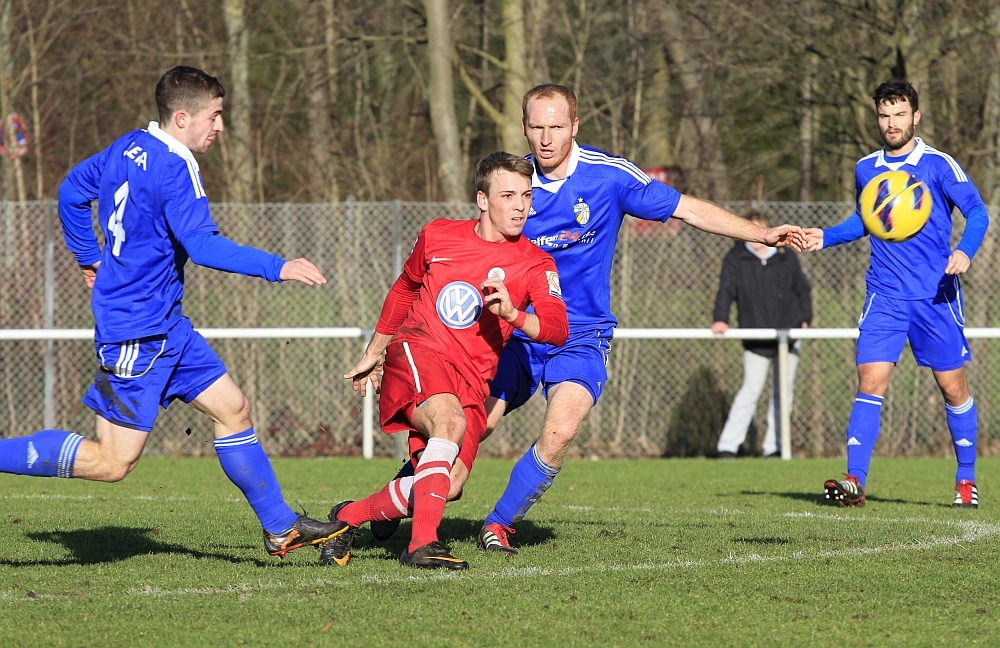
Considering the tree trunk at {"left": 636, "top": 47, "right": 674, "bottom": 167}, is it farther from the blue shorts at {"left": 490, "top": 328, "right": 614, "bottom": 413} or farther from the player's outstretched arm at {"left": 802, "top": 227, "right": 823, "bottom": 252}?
the blue shorts at {"left": 490, "top": 328, "right": 614, "bottom": 413}

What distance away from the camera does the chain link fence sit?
1245 centimetres

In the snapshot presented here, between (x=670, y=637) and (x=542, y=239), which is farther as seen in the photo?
(x=542, y=239)

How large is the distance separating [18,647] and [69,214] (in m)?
2.24

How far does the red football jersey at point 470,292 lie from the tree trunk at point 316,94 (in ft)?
31.7

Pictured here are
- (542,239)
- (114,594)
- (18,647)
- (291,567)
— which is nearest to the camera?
(18,647)

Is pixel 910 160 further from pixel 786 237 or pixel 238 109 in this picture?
pixel 238 109

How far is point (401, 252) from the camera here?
482 inches

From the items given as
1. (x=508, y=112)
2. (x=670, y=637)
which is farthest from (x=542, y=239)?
(x=508, y=112)

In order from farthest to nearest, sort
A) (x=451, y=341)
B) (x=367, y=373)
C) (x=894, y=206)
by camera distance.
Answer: (x=894, y=206)
(x=367, y=373)
(x=451, y=341)

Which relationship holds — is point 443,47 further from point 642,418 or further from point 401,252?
point 642,418

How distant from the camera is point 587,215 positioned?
236 inches

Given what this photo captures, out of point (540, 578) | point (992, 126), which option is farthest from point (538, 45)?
point (540, 578)

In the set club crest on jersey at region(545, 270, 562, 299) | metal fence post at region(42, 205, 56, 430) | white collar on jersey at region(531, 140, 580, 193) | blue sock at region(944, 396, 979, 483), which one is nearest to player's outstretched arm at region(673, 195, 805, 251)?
white collar on jersey at region(531, 140, 580, 193)

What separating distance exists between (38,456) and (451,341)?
1.79 meters
